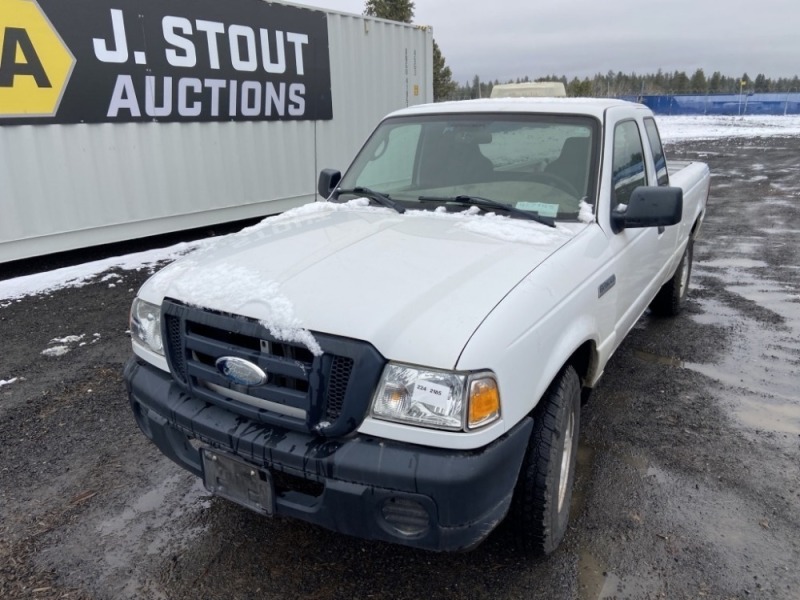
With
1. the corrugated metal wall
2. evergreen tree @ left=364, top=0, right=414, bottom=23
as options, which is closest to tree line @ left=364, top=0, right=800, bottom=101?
evergreen tree @ left=364, top=0, right=414, bottom=23

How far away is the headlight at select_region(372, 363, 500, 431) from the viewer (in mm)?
1953

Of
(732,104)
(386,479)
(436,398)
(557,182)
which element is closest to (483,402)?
(436,398)

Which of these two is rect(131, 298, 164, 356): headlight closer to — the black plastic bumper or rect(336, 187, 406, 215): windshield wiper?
the black plastic bumper

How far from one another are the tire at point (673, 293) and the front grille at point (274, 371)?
13.4ft

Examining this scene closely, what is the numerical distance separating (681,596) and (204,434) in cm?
194

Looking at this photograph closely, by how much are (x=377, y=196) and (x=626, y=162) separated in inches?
58.9

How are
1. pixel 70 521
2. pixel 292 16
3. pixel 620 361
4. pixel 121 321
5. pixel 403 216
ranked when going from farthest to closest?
pixel 292 16, pixel 121 321, pixel 620 361, pixel 403 216, pixel 70 521

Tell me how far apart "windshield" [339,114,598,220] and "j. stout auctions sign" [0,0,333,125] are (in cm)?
454

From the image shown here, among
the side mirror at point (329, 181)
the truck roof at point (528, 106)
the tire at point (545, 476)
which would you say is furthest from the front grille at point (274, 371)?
the truck roof at point (528, 106)

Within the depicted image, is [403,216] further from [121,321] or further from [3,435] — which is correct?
[121,321]

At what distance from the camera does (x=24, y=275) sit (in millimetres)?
7090

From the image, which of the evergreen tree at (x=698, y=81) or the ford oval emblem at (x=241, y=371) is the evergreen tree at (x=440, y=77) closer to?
the ford oval emblem at (x=241, y=371)

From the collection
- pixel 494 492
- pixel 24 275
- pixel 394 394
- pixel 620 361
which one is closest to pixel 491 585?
pixel 494 492

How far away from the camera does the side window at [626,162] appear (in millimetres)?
3365
